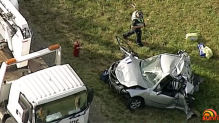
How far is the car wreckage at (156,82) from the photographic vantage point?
14.0 meters

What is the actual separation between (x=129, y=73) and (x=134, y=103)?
913 millimetres

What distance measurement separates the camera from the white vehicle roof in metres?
11.1

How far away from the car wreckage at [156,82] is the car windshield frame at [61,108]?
8.91 feet

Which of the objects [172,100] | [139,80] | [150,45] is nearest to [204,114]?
[172,100]

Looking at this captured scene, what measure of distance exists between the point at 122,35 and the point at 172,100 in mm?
3834

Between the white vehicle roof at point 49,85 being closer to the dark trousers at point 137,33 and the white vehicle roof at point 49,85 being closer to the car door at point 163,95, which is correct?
the car door at point 163,95

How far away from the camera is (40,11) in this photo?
17.9 meters

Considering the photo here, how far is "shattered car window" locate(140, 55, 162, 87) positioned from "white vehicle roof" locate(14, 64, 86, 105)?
3249 mm

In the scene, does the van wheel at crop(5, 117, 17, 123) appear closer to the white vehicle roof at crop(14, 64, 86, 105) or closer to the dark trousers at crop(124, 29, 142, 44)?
the white vehicle roof at crop(14, 64, 86, 105)

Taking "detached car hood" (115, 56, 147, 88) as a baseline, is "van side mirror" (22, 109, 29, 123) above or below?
above

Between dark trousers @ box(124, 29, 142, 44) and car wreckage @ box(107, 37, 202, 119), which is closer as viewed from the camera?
car wreckage @ box(107, 37, 202, 119)

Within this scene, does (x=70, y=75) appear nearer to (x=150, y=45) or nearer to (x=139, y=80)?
(x=139, y=80)

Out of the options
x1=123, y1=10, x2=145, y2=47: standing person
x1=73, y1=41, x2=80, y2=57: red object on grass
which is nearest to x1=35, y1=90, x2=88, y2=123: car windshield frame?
x1=73, y1=41, x2=80, y2=57: red object on grass

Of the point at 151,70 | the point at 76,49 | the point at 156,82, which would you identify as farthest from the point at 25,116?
the point at 76,49
